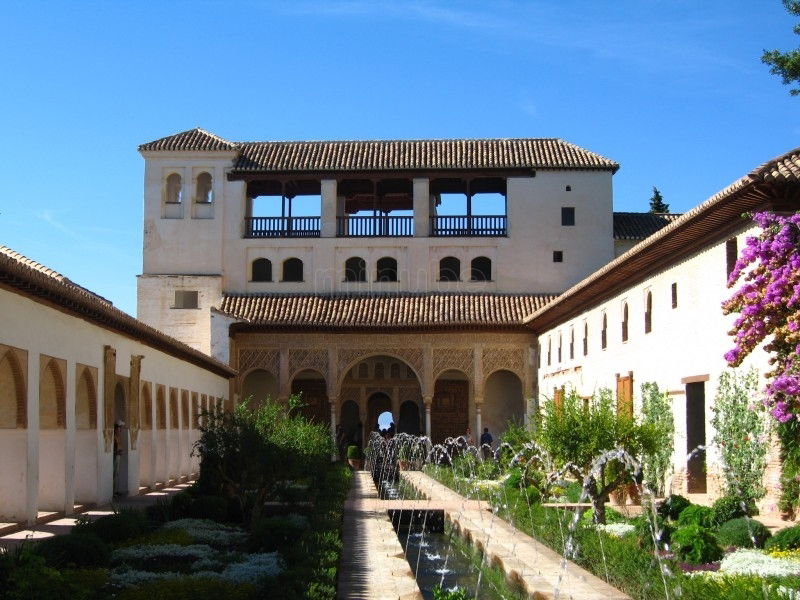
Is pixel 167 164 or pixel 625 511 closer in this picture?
pixel 625 511

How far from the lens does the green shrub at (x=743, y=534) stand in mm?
13711

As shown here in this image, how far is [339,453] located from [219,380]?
180 inches

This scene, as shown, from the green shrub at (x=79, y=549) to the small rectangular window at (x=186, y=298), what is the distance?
27.1 meters

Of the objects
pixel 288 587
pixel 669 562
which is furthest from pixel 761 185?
pixel 288 587

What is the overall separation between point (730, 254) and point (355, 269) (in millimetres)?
22436

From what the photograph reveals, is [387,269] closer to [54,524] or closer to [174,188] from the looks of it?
[174,188]

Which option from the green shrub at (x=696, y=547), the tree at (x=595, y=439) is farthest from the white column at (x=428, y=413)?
the green shrub at (x=696, y=547)

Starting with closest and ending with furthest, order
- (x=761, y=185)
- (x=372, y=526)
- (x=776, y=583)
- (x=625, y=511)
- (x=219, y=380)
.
Result: 1. (x=776, y=583)
2. (x=761, y=185)
3. (x=372, y=526)
4. (x=625, y=511)
5. (x=219, y=380)

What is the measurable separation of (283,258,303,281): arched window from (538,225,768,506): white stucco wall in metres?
12.7

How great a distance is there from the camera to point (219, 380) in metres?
37.1

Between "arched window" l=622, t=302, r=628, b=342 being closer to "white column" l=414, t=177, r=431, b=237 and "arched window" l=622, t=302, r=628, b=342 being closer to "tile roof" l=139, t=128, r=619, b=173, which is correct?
"tile roof" l=139, t=128, r=619, b=173

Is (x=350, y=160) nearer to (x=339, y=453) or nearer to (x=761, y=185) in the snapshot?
(x=339, y=453)

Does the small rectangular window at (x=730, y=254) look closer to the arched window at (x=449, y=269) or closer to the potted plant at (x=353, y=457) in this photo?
the potted plant at (x=353, y=457)

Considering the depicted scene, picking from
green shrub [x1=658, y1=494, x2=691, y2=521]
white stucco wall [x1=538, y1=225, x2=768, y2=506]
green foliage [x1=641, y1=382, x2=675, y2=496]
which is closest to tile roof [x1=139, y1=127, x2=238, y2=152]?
white stucco wall [x1=538, y1=225, x2=768, y2=506]
